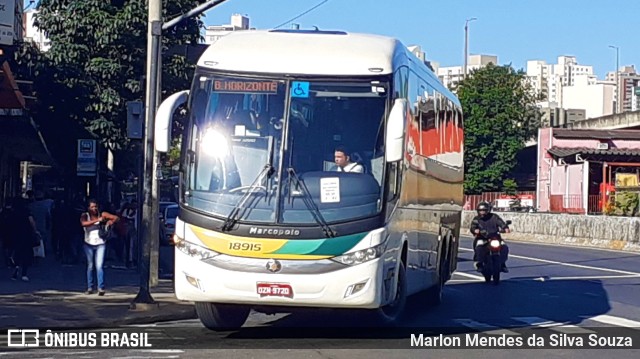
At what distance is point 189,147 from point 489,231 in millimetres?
11455

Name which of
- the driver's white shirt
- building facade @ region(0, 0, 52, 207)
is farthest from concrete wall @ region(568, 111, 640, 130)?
the driver's white shirt

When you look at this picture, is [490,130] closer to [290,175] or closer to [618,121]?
[618,121]

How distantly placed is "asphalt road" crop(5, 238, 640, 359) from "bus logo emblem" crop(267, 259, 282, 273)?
2.94 ft

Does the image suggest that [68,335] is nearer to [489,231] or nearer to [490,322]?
[490,322]

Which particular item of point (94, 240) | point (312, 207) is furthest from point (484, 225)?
point (312, 207)

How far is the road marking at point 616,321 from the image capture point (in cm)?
1525

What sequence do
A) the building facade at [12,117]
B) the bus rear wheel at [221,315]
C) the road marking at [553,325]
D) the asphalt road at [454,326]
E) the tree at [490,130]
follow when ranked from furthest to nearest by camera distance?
the tree at [490,130] < the building facade at [12,117] < the road marking at [553,325] < the bus rear wheel at [221,315] < the asphalt road at [454,326]

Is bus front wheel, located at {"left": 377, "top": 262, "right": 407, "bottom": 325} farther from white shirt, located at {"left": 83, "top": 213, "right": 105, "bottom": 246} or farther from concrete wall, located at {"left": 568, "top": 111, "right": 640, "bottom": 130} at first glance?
concrete wall, located at {"left": 568, "top": 111, "right": 640, "bottom": 130}

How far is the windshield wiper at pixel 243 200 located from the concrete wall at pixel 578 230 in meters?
30.1

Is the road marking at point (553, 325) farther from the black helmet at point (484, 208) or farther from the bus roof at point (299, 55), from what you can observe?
the black helmet at point (484, 208)

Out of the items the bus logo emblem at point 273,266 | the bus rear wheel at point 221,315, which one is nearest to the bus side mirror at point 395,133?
the bus logo emblem at point 273,266

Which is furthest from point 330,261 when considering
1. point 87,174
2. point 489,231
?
point 87,174

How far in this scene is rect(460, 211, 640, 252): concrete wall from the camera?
40.3 m

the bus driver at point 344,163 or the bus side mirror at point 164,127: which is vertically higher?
the bus side mirror at point 164,127
